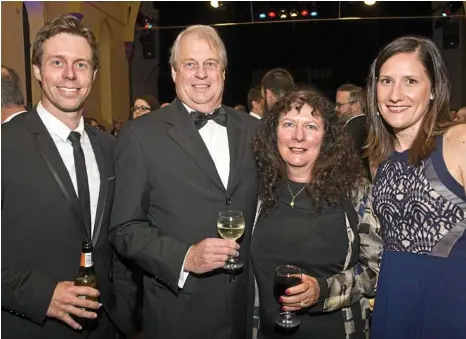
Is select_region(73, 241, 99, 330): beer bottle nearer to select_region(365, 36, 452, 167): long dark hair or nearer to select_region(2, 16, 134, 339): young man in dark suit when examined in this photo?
select_region(2, 16, 134, 339): young man in dark suit

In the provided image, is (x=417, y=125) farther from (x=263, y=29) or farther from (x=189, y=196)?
(x=263, y=29)

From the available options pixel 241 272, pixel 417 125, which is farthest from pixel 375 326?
pixel 417 125

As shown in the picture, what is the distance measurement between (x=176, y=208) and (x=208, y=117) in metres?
0.52

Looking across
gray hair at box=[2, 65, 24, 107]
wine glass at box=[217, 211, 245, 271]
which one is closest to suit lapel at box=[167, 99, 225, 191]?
wine glass at box=[217, 211, 245, 271]

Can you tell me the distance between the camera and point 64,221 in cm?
200

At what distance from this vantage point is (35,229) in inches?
77.4

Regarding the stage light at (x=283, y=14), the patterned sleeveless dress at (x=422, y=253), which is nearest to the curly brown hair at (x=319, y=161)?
the patterned sleeveless dress at (x=422, y=253)

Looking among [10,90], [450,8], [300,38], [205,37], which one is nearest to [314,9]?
[300,38]

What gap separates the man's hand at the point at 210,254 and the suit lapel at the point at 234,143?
0.37 m

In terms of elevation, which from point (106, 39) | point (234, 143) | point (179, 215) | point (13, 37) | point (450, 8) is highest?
point (450, 8)

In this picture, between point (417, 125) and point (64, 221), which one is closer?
point (64, 221)

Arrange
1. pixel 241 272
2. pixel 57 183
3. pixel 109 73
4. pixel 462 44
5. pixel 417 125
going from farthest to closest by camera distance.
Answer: pixel 462 44 < pixel 109 73 < pixel 241 272 < pixel 417 125 < pixel 57 183

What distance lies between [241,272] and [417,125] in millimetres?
1108

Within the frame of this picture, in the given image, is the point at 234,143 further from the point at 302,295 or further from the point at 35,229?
the point at 35,229
